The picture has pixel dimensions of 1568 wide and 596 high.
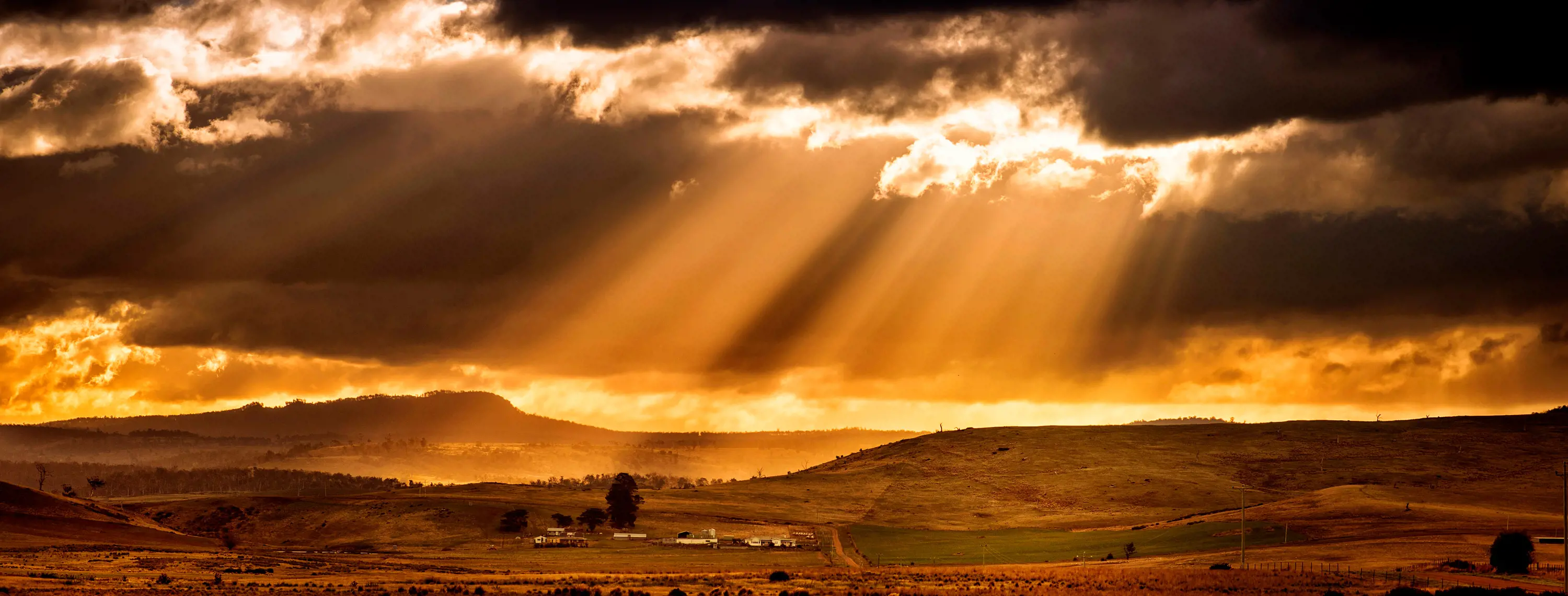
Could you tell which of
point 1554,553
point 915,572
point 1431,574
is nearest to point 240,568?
point 915,572

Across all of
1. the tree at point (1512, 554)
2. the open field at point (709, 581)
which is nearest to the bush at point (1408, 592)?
the open field at point (709, 581)

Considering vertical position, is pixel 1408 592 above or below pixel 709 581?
above

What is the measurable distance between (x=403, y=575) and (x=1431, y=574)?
12198cm

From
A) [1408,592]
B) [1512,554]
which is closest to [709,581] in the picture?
[1408,592]

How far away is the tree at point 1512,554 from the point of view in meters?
160

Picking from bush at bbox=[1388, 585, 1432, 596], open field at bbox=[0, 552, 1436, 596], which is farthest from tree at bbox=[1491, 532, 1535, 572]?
bush at bbox=[1388, 585, 1432, 596]

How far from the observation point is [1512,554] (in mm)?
160500

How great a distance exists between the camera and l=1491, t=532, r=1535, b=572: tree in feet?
525

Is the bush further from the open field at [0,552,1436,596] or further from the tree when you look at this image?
the tree

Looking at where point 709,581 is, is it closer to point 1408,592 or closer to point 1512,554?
point 1408,592

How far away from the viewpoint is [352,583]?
156 metres

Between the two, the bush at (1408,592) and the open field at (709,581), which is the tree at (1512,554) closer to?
the open field at (709,581)

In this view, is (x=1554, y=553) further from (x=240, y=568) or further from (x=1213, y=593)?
(x=240, y=568)

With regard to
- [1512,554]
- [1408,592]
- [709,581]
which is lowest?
[709,581]
